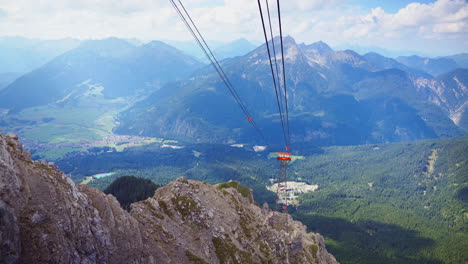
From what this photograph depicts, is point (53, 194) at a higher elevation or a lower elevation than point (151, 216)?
higher

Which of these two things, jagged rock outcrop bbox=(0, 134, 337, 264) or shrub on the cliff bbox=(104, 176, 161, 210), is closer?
jagged rock outcrop bbox=(0, 134, 337, 264)

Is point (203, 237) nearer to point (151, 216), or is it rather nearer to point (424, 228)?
point (151, 216)

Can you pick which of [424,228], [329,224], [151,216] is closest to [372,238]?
[329,224]

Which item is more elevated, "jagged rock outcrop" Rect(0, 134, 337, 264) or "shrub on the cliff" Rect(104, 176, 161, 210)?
"jagged rock outcrop" Rect(0, 134, 337, 264)

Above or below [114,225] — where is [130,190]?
below
